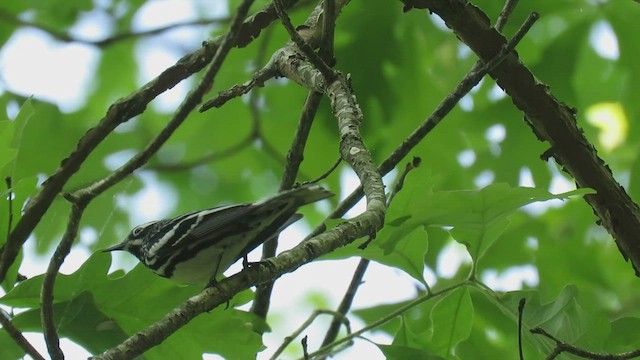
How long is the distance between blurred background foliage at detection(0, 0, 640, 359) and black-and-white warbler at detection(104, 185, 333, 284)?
0.25 m

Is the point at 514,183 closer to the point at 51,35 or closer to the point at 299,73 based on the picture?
the point at 299,73

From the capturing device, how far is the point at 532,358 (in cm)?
212

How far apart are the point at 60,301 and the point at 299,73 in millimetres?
758

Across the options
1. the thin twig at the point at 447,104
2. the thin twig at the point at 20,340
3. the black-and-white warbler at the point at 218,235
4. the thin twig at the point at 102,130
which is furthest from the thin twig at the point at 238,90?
the thin twig at the point at 20,340

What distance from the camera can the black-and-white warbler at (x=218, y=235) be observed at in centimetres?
150

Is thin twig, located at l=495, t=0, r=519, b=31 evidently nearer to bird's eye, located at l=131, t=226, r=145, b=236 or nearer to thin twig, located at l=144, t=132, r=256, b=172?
bird's eye, located at l=131, t=226, r=145, b=236

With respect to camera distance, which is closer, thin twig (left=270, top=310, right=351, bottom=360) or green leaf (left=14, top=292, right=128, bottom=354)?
green leaf (left=14, top=292, right=128, bottom=354)

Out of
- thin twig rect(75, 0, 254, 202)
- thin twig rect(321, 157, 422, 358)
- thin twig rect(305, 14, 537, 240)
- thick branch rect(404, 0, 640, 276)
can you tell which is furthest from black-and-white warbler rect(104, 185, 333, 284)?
thin twig rect(321, 157, 422, 358)

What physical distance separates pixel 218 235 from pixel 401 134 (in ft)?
4.47

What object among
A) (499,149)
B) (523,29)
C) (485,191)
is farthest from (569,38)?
(485,191)

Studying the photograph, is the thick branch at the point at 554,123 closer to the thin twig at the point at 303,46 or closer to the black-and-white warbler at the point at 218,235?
the thin twig at the point at 303,46

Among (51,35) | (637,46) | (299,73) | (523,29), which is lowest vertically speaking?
(523,29)

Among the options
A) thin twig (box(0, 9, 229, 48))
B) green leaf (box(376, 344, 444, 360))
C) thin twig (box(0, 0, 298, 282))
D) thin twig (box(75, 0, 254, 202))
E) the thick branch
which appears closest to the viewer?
thin twig (box(75, 0, 254, 202))

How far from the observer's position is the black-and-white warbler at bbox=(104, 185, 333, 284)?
1.50 m
